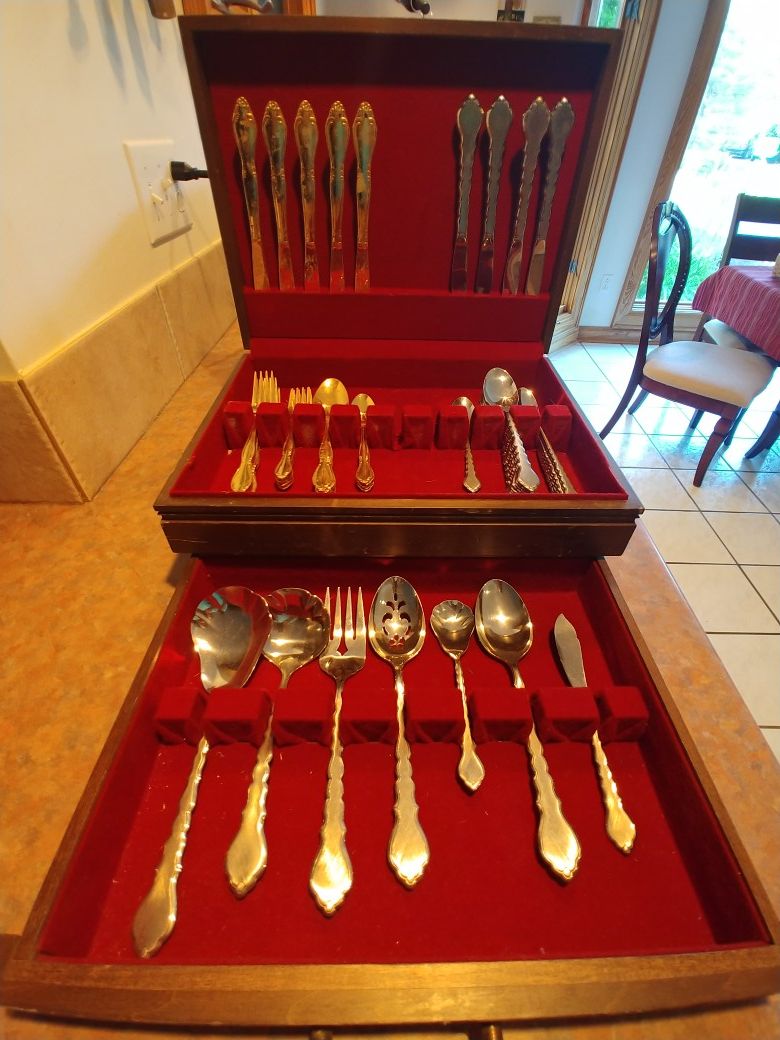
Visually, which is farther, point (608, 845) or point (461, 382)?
point (461, 382)

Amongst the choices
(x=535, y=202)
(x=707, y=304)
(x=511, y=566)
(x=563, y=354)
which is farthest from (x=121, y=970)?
(x=563, y=354)

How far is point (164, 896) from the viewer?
1.30 feet

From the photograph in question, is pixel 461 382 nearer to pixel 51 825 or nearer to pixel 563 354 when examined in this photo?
pixel 51 825

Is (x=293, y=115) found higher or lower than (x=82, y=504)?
higher

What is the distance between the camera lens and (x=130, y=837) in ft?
1.43

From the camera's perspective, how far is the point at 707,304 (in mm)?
2023

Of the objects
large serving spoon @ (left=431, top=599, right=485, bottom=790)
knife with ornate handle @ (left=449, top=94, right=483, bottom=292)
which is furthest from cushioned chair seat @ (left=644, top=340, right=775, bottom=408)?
large serving spoon @ (left=431, top=599, right=485, bottom=790)

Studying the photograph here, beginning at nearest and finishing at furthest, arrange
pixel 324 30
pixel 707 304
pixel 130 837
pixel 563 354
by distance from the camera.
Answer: pixel 130 837 < pixel 324 30 < pixel 707 304 < pixel 563 354

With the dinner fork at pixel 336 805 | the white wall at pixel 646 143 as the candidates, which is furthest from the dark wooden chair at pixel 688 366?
the dinner fork at pixel 336 805

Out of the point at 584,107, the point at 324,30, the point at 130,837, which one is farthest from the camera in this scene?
the point at 584,107

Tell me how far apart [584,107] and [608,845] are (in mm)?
985

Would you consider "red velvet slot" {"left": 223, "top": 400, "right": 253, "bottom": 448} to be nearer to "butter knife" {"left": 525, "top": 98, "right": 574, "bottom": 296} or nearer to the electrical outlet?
the electrical outlet

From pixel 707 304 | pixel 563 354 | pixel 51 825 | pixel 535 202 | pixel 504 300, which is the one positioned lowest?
pixel 563 354

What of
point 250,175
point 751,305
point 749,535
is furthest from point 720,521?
point 250,175
